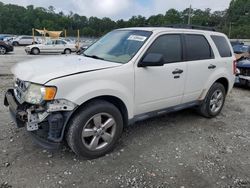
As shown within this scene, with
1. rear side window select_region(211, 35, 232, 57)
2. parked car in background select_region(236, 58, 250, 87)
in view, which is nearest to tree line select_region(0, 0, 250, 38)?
parked car in background select_region(236, 58, 250, 87)

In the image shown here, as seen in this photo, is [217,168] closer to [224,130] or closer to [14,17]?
[224,130]

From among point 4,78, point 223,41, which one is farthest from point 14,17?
point 223,41

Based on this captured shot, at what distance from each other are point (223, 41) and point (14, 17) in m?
82.1

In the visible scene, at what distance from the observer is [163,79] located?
3814mm

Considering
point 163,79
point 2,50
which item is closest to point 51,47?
point 2,50

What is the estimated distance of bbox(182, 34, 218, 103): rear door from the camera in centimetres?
427

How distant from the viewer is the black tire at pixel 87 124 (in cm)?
303

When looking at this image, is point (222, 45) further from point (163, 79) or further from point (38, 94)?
point (38, 94)

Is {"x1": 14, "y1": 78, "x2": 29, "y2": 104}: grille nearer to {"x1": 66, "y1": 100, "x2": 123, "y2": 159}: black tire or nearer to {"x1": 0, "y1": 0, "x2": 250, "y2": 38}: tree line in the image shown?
{"x1": 66, "y1": 100, "x2": 123, "y2": 159}: black tire

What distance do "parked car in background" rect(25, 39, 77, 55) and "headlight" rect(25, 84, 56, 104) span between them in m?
20.0

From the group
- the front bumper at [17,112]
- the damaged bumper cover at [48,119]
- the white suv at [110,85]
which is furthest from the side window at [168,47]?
the front bumper at [17,112]

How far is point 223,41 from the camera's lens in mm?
5074

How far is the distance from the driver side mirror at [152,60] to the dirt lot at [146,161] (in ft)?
4.20

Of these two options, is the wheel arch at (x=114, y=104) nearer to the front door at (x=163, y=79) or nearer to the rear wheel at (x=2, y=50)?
the front door at (x=163, y=79)
